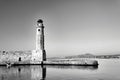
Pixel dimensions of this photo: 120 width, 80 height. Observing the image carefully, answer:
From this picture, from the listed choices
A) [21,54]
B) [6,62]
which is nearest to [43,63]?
[21,54]

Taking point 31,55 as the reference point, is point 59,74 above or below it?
below

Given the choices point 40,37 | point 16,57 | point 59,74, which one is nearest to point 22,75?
point 59,74

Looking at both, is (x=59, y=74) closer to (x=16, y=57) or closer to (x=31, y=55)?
(x=31, y=55)

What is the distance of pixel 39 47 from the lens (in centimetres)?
3925

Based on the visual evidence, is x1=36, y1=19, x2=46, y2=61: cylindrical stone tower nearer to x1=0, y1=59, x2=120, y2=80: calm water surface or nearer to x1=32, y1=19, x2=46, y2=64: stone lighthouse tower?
x1=32, y1=19, x2=46, y2=64: stone lighthouse tower

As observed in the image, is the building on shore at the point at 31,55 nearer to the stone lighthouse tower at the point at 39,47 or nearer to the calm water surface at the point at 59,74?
the stone lighthouse tower at the point at 39,47

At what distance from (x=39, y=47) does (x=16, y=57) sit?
198 inches

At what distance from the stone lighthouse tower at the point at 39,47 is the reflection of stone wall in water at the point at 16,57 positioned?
140cm

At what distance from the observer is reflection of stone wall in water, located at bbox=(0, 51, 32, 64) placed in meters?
39.3

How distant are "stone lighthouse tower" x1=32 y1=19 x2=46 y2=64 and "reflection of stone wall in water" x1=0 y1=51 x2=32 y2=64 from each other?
1.40 meters

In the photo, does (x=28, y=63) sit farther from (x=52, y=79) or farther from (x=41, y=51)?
(x=52, y=79)

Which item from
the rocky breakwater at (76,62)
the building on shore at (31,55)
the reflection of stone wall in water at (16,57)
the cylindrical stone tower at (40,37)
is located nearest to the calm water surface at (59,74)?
the rocky breakwater at (76,62)

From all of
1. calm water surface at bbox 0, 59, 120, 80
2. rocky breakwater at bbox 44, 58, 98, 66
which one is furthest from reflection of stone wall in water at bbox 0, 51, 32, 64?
calm water surface at bbox 0, 59, 120, 80

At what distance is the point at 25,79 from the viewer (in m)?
19.3
